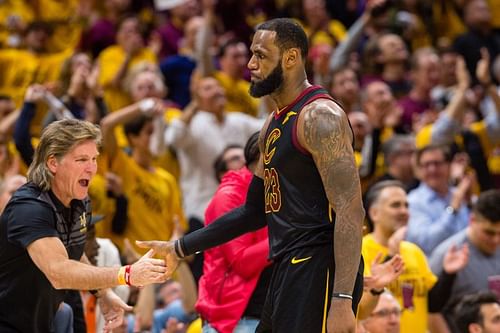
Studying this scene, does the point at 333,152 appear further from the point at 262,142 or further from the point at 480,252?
the point at 480,252

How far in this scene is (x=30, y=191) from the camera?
549cm

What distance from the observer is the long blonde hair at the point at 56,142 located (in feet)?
18.1

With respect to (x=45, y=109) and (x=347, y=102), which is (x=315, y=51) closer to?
(x=347, y=102)

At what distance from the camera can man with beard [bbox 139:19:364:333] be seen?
4949 millimetres

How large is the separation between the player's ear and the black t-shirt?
53.4 inches

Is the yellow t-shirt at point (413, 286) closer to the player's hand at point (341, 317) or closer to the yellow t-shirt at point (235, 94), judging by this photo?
the player's hand at point (341, 317)

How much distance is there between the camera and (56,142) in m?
5.52

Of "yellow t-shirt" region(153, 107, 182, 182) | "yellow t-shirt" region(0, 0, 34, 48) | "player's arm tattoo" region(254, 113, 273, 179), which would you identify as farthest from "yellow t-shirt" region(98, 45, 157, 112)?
"player's arm tattoo" region(254, 113, 273, 179)

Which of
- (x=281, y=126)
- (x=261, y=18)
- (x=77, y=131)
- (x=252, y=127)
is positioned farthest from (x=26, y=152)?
(x=261, y=18)

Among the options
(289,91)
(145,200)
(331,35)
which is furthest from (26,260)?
(331,35)

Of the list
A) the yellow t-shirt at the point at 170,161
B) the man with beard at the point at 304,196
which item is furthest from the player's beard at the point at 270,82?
the yellow t-shirt at the point at 170,161

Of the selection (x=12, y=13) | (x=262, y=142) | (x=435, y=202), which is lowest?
(x=435, y=202)

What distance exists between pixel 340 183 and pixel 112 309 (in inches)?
67.1

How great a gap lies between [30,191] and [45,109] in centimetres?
616
